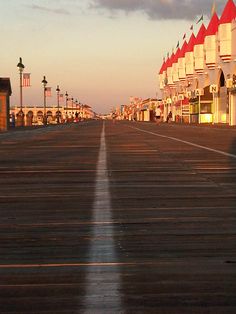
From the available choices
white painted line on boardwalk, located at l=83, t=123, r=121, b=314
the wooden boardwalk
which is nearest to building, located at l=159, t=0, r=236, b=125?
the wooden boardwalk

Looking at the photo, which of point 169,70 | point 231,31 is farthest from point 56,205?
point 169,70

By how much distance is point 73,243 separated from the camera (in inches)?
234

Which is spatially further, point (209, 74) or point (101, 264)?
point (209, 74)

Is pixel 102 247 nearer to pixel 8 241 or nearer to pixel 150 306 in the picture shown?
pixel 8 241

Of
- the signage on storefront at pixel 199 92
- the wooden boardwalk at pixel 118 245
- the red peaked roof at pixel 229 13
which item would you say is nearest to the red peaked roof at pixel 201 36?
the signage on storefront at pixel 199 92

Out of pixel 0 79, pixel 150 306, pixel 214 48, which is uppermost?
pixel 214 48

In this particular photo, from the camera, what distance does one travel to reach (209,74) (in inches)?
3863

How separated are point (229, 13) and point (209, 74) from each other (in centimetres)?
2052

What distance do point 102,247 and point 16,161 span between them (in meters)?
12.0

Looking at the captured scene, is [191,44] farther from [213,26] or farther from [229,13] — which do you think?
[229,13]

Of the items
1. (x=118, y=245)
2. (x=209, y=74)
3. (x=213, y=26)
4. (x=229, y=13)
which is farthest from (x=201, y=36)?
(x=118, y=245)

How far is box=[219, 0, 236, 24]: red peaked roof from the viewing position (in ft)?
255

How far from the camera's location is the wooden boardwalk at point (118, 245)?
13.5 ft

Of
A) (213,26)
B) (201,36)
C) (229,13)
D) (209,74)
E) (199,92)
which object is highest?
(201,36)
